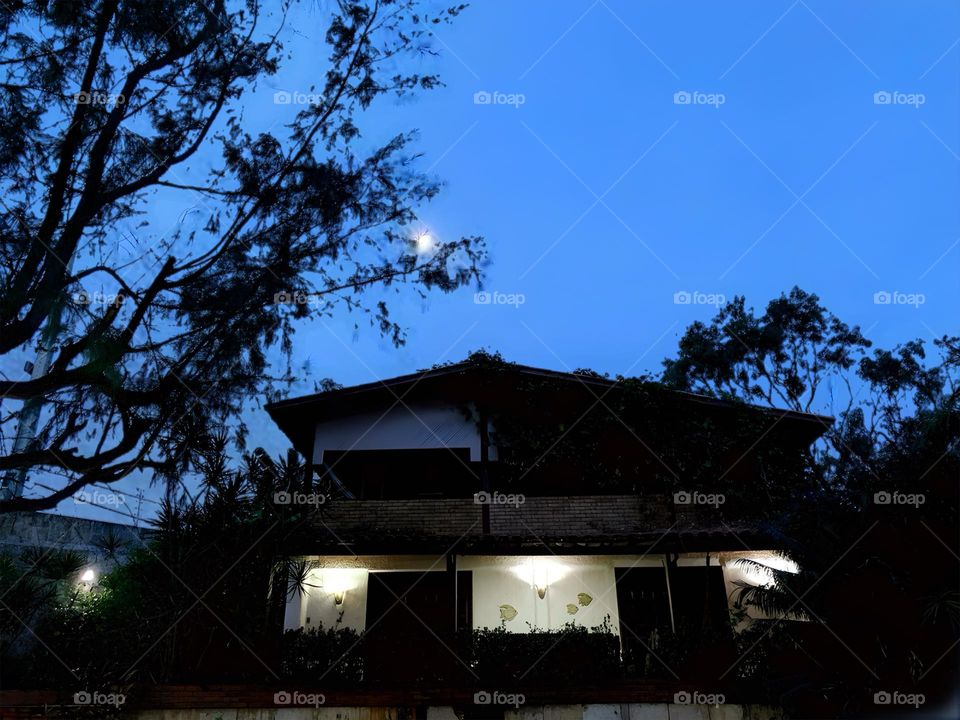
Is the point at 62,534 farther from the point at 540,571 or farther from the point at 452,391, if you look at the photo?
the point at 540,571

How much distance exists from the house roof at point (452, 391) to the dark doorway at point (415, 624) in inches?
162

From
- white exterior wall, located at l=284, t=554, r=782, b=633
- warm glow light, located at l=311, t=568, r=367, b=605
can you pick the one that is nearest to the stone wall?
warm glow light, located at l=311, t=568, r=367, b=605

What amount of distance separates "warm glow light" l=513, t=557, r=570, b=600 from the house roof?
3.88 meters

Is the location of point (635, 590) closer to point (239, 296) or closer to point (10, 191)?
point (239, 296)

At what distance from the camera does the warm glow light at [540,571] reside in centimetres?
1402

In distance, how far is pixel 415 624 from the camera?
12.6 meters

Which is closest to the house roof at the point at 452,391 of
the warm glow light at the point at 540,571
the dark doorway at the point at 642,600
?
the warm glow light at the point at 540,571

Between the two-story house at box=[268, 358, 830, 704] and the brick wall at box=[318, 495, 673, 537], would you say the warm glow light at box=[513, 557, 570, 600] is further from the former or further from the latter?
the brick wall at box=[318, 495, 673, 537]

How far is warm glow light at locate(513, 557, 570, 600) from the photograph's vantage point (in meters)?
14.0

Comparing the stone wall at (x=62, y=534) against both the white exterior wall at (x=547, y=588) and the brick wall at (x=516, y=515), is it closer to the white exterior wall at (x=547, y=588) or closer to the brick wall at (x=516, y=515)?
the brick wall at (x=516, y=515)

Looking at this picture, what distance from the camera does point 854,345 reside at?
82.8ft

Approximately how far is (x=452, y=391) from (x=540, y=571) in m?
4.81

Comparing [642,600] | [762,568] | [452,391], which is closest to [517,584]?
[642,600]

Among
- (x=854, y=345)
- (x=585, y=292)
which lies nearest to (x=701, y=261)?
(x=585, y=292)
